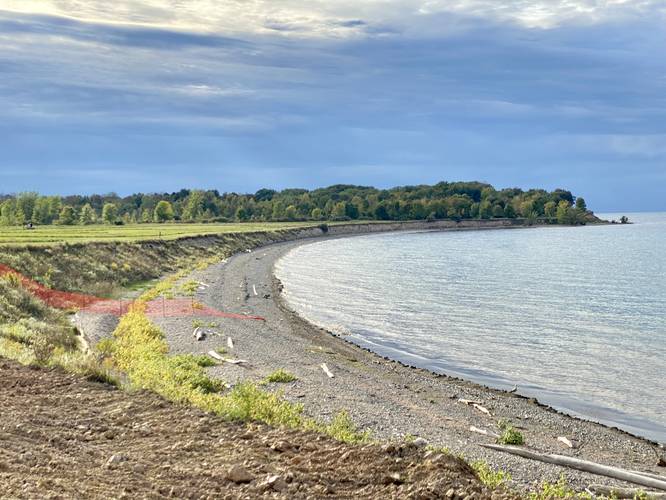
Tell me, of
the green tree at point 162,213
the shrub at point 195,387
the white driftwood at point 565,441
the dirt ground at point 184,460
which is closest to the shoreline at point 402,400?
the white driftwood at point 565,441

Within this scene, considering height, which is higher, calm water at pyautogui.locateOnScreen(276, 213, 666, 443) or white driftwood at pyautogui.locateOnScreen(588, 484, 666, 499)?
white driftwood at pyautogui.locateOnScreen(588, 484, 666, 499)

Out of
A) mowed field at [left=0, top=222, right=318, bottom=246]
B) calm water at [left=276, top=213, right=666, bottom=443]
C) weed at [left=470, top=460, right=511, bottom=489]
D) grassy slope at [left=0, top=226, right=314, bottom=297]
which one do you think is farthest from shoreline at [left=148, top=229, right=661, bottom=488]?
mowed field at [left=0, top=222, right=318, bottom=246]

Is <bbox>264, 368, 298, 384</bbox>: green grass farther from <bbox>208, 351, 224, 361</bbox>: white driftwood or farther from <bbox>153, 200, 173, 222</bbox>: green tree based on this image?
<bbox>153, 200, 173, 222</bbox>: green tree

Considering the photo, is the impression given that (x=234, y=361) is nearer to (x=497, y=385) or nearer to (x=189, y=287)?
(x=497, y=385)

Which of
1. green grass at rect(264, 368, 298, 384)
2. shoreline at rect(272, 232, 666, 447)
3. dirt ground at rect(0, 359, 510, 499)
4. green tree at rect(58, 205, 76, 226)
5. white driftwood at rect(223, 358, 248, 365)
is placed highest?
green tree at rect(58, 205, 76, 226)

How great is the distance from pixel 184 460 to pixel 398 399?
11.7 metres

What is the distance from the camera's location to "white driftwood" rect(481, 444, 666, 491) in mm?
14344

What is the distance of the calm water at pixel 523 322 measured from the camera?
26250 mm

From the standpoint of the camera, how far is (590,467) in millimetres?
15250

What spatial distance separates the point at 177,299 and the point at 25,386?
2796cm

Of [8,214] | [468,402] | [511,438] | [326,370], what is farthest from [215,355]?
[8,214]

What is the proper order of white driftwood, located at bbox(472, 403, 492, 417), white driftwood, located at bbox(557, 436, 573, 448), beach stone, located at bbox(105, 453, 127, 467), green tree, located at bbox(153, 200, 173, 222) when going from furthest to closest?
green tree, located at bbox(153, 200, 173, 222)
white driftwood, located at bbox(472, 403, 492, 417)
white driftwood, located at bbox(557, 436, 573, 448)
beach stone, located at bbox(105, 453, 127, 467)

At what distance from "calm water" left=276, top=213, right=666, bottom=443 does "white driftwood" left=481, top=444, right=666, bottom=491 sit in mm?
6418

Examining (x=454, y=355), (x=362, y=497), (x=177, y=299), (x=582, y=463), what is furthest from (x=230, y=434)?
(x=177, y=299)
